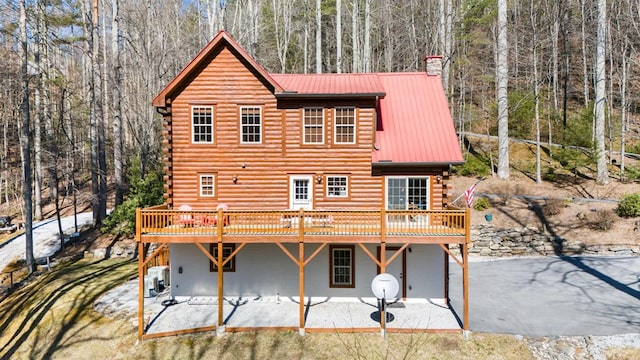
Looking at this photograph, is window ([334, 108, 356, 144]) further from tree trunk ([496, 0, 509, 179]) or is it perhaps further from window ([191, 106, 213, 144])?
tree trunk ([496, 0, 509, 179])

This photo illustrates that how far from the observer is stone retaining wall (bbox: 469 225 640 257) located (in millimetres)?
19834

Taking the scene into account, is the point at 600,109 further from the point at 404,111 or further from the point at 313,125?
the point at 313,125

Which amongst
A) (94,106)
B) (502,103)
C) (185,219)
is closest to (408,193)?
(185,219)

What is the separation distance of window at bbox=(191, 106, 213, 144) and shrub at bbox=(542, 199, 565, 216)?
19.9 meters

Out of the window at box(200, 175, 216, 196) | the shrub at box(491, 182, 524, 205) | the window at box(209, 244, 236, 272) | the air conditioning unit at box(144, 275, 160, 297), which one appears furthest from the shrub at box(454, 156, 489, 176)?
the air conditioning unit at box(144, 275, 160, 297)

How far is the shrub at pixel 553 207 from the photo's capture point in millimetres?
21750

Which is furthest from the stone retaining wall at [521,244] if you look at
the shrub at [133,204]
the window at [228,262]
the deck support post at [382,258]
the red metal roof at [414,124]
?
the shrub at [133,204]

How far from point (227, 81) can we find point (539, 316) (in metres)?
14.7

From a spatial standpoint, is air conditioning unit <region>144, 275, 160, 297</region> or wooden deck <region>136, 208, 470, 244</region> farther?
air conditioning unit <region>144, 275, 160, 297</region>

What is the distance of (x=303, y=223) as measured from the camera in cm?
1232

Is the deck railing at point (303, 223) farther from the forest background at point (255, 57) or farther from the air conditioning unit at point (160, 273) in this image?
the forest background at point (255, 57)

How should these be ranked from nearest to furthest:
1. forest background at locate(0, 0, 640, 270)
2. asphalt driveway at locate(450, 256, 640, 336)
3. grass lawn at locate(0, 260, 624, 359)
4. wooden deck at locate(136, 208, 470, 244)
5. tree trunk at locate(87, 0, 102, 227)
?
grass lawn at locate(0, 260, 624, 359)
asphalt driveway at locate(450, 256, 640, 336)
wooden deck at locate(136, 208, 470, 244)
tree trunk at locate(87, 0, 102, 227)
forest background at locate(0, 0, 640, 270)

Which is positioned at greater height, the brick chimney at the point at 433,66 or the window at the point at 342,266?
the brick chimney at the point at 433,66

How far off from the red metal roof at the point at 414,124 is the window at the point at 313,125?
236cm
